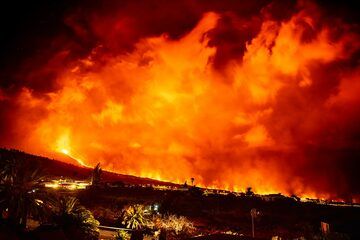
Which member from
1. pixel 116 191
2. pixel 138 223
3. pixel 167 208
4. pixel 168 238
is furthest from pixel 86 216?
pixel 116 191

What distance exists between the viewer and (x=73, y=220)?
3422 cm

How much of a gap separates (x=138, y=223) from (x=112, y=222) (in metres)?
5.89

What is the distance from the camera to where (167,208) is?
221ft

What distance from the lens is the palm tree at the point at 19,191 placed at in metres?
30.4

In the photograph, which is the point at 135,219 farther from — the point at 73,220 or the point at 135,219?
the point at 73,220

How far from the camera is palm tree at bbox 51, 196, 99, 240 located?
33.5 metres

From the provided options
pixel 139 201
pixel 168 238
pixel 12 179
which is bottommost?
pixel 168 238

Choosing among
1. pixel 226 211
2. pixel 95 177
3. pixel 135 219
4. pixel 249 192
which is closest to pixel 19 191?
pixel 135 219

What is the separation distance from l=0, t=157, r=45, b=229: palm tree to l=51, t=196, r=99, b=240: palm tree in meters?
2.30

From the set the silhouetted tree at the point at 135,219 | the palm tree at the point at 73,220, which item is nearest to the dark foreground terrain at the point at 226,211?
the silhouetted tree at the point at 135,219

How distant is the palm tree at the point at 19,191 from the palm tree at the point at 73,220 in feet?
7.54

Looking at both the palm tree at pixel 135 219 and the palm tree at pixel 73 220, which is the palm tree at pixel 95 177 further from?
the palm tree at pixel 73 220

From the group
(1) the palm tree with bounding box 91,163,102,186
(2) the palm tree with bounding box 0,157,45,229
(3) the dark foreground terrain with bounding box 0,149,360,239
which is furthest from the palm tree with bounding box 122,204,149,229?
(1) the palm tree with bounding box 91,163,102,186

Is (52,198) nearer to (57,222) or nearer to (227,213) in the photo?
(57,222)
